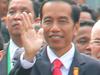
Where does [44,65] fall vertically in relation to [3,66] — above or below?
above

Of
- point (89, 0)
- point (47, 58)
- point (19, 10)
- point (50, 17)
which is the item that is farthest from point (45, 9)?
point (89, 0)

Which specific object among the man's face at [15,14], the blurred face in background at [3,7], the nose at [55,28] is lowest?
the blurred face in background at [3,7]

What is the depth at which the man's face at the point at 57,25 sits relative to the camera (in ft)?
16.1

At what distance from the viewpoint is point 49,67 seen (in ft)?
15.8

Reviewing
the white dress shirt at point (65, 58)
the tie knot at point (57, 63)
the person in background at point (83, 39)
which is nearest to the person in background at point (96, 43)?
the person in background at point (83, 39)

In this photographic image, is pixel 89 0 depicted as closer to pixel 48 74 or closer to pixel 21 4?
pixel 21 4

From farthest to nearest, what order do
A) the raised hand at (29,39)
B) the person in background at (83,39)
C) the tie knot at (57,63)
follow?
the person in background at (83,39), the tie knot at (57,63), the raised hand at (29,39)

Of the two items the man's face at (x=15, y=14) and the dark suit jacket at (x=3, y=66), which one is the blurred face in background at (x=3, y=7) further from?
the dark suit jacket at (x=3, y=66)

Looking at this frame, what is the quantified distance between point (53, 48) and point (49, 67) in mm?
206

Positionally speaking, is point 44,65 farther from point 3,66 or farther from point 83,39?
point 83,39

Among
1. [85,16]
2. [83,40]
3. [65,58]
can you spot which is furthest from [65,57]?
[85,16]

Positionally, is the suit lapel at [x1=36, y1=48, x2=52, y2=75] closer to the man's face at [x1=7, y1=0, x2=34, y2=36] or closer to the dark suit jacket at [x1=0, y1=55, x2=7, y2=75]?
the dark suit jacket at [x1=0, y1=55, x2=7, y2=75]

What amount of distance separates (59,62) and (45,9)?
0.52 metres

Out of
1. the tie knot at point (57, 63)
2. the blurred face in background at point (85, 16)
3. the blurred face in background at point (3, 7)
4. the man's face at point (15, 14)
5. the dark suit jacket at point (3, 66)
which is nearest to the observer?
the tie knot at point (57, 63)
